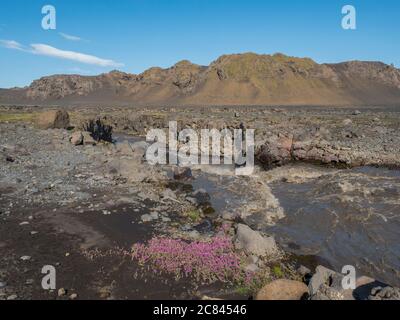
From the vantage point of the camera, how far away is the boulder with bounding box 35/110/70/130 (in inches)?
1555

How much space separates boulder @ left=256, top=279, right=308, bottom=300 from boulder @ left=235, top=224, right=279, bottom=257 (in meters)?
2.81

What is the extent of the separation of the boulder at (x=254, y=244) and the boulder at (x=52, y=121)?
32103mm

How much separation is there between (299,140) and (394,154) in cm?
637

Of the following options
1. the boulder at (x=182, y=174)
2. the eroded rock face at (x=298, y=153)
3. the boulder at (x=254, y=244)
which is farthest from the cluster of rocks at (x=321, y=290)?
the eroded rock face at (x=298, y=153)

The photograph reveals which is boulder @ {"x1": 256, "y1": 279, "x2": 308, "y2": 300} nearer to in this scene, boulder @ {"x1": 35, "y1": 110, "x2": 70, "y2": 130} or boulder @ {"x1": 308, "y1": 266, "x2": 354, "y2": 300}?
boulder @ {"x1": 308, "y1": 266, "x2": 354, "y2": 300}

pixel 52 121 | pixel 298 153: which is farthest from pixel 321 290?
pixel 52 121

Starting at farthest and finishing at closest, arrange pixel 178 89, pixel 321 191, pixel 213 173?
pixel 178 89
pixel 213 173
pixel 321 191

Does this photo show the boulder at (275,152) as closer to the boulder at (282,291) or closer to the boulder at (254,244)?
the boulder at (254,244)

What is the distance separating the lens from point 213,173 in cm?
2519

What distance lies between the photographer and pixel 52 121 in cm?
3972

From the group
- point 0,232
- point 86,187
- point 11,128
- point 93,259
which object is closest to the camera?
point 93,259
